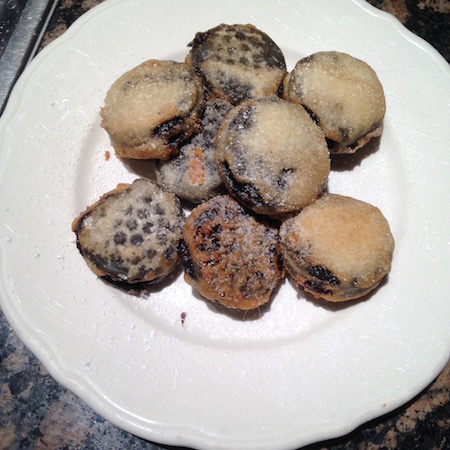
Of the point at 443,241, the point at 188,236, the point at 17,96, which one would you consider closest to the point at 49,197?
the point at 17,96

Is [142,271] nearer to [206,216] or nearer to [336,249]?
[206,216]

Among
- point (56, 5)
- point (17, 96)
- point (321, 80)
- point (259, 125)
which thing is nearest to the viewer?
point (259, 125)

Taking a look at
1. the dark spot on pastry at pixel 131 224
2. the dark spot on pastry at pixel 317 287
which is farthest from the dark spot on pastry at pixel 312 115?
the dark spot on pastry at pixel 131 224

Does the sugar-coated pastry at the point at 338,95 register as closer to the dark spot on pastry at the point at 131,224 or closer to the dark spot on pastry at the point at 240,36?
the dark spot on pastry at the point at 240,36

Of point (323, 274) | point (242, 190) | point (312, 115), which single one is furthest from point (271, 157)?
point (323, 274)

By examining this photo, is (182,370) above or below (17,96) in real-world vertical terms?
below

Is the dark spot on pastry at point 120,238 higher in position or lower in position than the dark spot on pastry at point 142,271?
higher

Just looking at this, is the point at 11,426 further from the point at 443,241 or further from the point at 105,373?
the point at 443,241
